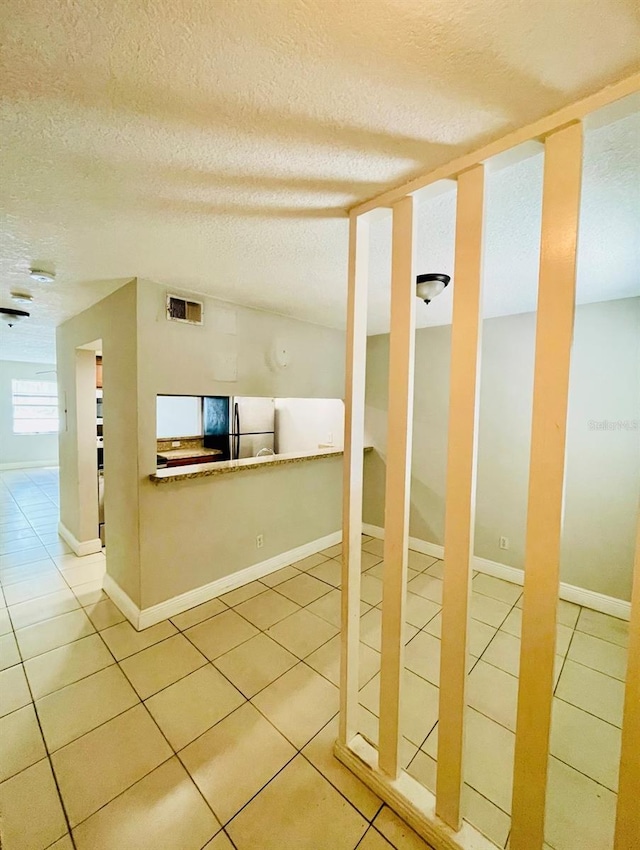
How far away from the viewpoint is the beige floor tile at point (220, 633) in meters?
2.09

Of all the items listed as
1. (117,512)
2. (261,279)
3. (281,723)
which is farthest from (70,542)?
(261,279)

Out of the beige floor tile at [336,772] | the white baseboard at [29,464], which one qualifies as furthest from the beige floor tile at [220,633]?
the white baseboard at [29,464]

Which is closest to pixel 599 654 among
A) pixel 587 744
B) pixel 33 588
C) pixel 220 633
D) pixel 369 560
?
pixel 587 744

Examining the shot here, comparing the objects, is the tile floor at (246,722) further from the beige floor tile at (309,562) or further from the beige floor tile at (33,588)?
the beige floor tile at (309,562)

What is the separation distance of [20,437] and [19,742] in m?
7.83

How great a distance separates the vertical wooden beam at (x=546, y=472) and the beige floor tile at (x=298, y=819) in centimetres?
61

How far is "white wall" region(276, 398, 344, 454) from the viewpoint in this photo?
4.41m

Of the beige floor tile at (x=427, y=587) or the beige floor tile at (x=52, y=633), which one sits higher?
the beige floor tile at (x=52, y=633)

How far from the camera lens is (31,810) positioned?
1243 millimetres

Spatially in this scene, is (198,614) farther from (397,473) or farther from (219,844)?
(397,473)

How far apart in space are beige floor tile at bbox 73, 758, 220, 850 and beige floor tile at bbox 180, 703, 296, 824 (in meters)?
0.05

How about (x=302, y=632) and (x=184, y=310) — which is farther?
(x=184, y=310)

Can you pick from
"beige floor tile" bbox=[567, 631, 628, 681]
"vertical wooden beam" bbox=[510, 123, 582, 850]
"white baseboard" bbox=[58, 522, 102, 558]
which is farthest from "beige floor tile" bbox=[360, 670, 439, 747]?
"white baseboard" bbox=[58, 522, 102, 558]

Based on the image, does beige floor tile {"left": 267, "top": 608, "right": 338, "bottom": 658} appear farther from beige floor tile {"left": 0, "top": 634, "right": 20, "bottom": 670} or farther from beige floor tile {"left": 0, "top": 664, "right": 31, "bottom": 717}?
beige floor tile {"left": 0, "top": 634, "right": 20, "bottom": 670}
